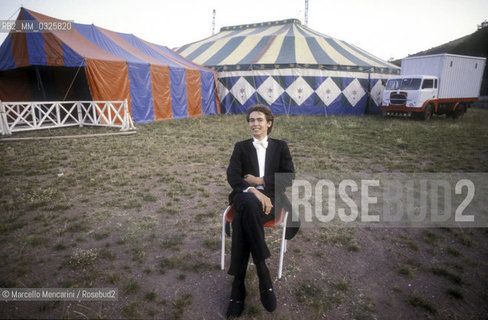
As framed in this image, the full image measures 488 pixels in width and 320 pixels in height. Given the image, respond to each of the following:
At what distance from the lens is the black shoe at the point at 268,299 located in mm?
1875

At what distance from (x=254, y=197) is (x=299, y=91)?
14059 millimetres

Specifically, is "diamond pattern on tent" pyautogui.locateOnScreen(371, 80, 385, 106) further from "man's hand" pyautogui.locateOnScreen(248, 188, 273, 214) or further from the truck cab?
"man's hand" pyautogui.locateOnScreen(248, 188, 273, 214)

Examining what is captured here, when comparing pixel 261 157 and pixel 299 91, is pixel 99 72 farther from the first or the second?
pixel 299 91

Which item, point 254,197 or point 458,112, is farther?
point 458,112

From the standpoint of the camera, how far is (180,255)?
252 cm

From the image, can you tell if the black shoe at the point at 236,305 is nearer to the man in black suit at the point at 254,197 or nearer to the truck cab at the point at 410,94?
the man in black suit at the point at 254,197

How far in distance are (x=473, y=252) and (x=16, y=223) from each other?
5.14 meters

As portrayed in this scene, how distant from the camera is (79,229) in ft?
9.55

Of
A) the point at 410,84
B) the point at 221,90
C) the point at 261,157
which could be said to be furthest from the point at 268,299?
the point at 221,90

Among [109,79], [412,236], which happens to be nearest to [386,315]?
[412,236]

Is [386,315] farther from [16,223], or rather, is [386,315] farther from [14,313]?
[16,223]

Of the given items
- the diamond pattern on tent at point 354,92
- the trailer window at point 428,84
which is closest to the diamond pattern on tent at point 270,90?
the diamond pattern on tent at point 354,92

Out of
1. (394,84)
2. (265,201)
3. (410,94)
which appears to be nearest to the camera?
(265,201)

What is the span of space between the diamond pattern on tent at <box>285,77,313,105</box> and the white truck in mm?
4202
